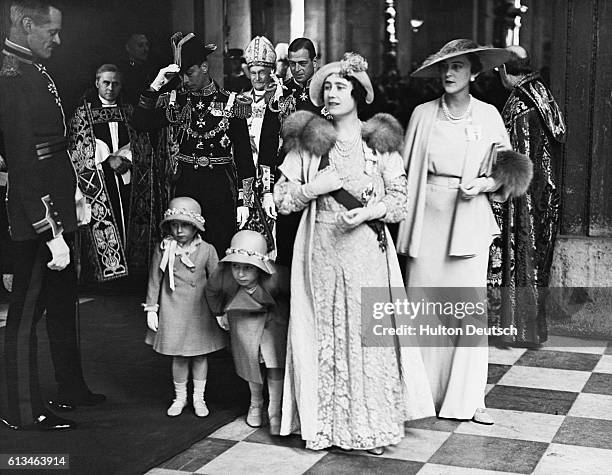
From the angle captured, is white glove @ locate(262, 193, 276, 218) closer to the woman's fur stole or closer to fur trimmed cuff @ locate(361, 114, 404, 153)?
the woman's fur stole

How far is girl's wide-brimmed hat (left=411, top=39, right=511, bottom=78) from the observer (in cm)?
465

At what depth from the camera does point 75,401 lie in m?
4.02

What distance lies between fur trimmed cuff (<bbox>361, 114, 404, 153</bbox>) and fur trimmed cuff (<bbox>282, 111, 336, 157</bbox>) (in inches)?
6.1

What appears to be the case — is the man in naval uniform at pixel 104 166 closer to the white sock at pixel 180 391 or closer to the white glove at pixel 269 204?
the white sock at pixel 180 391

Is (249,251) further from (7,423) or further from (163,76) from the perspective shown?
(7,423)

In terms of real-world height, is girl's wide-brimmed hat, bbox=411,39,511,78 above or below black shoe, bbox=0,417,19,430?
above

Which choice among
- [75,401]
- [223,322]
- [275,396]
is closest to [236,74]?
[223,322]

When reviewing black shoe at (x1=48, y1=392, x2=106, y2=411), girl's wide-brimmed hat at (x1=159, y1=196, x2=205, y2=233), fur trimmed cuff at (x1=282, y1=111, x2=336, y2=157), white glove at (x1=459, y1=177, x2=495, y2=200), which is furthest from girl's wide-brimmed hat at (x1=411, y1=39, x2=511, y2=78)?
black shoe at (x1=48, y1=392, x2=106, y2=411)

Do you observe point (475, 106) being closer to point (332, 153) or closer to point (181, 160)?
point (332, 153)

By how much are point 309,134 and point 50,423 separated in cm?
154

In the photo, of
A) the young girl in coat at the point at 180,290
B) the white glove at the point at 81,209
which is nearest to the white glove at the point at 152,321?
the young girl in coat at the point at 180,290

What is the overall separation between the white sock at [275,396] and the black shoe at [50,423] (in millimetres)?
967

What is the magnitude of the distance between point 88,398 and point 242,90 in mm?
2113

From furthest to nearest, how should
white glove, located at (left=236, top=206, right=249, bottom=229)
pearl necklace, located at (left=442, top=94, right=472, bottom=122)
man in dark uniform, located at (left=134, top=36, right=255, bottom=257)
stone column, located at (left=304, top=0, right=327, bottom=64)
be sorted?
stone column, located at (left=304, top=0, right=327, bottom=64) → white glove, located at (left=236, top=206, right=249, bottom=229) → man in dark uniform, located at (left=134, top=36, right=255, bottom=257) → pearl necklace, located at (left=442, top=94, right=472, bottom=122)
